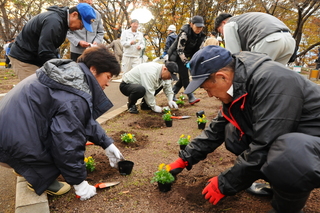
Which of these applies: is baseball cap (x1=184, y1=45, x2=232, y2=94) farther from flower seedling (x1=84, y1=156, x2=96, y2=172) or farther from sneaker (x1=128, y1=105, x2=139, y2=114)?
sneaker (x1=128, y1=105, x2=139, y2=114)

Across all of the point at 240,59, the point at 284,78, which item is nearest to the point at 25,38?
the point at 240,59

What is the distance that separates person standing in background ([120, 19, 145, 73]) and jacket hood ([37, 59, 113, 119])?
194 inches

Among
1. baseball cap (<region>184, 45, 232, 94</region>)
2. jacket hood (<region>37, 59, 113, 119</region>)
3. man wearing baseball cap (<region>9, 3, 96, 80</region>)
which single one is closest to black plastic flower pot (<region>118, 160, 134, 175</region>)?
jacket hood (<region>37, 59, 113, 119</region>)

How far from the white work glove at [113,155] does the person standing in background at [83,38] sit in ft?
8.06

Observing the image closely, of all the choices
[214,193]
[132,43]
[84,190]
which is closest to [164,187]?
[214,193]

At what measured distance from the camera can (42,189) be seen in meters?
2.02

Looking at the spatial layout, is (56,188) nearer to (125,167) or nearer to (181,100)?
(125,167)

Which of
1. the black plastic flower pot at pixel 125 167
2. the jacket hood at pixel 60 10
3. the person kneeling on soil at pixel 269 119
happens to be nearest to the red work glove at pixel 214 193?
the person kneeling on soil at pixel 269 119

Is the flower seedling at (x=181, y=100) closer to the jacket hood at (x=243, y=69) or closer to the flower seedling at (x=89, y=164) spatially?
the flower seedling at (x=89, y=164)

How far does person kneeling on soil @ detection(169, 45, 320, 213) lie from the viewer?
4.76 feet

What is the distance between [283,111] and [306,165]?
33cm

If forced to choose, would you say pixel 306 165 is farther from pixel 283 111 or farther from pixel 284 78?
pixel 284 78

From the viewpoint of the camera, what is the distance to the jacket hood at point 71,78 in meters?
1.89

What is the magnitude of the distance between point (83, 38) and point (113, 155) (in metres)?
2.79
